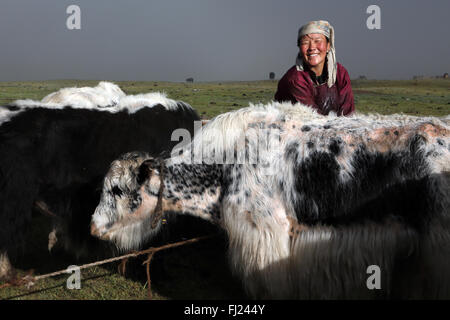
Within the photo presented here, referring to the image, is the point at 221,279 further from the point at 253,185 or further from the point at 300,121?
the point at 300,121

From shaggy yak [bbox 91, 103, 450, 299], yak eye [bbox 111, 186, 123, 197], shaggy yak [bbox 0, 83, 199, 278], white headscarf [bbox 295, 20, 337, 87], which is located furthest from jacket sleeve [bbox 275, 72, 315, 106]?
yak eye [bbox 111, 186, 123, 197]

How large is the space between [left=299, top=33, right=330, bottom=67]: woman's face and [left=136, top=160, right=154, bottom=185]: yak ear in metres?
1.91

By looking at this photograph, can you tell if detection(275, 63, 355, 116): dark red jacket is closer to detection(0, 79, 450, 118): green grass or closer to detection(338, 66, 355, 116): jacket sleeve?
detection(338, 66, 355, 116): jacket sleeve

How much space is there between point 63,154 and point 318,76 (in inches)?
103

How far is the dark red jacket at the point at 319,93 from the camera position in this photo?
12.7ft

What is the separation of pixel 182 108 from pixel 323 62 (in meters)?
1.76

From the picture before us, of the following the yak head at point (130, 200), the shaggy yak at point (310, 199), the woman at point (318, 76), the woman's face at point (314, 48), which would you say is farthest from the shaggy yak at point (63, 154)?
the woman's face at point (314, 48)

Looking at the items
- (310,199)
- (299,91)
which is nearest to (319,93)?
(299,91)

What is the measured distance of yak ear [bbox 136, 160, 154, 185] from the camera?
287cm

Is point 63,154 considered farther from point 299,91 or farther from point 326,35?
point 326,35

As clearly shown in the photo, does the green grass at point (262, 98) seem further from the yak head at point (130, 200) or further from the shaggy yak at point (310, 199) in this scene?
the yak head at point (130, 200)

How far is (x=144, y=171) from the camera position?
2.89 m

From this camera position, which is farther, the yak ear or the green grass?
the green grass

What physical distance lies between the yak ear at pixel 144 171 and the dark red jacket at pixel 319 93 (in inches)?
67.2
